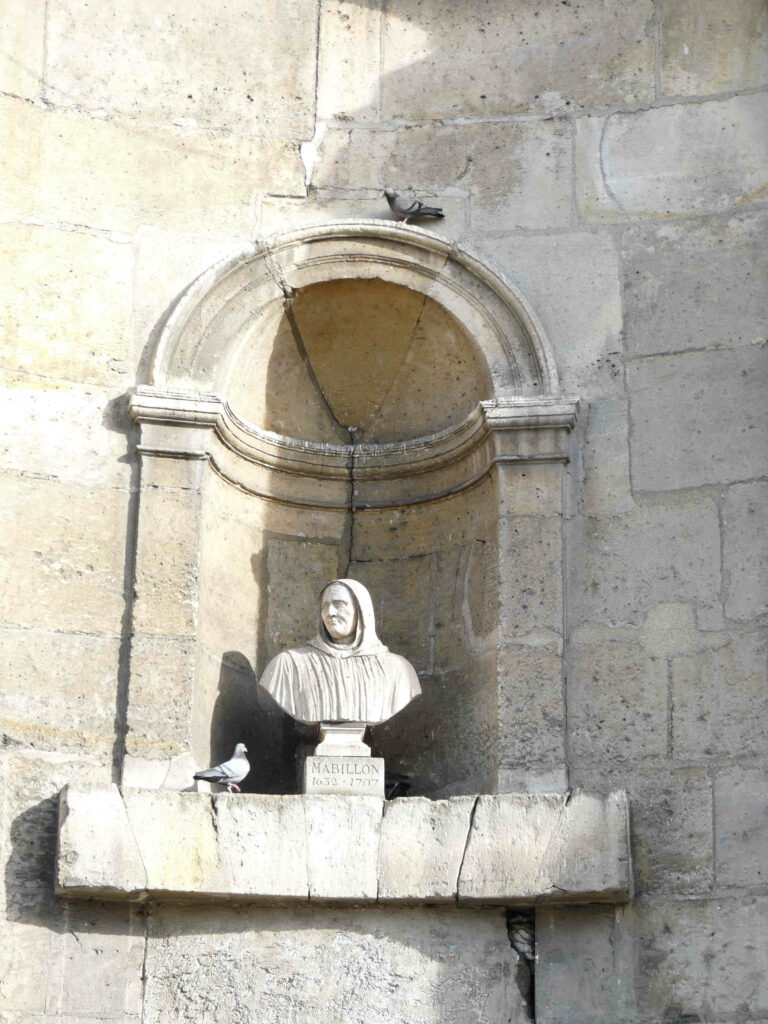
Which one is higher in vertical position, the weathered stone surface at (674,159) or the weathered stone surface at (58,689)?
the weathered stone surface at (674,159)

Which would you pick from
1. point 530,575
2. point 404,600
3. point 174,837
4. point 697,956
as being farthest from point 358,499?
point 697,956

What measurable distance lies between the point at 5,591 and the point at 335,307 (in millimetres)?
2115

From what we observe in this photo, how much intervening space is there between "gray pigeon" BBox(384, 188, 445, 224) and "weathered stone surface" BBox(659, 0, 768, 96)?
1.26m

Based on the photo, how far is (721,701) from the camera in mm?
8469

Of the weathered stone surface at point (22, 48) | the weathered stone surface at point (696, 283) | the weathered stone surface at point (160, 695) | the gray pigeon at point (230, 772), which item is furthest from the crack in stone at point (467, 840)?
the weathered stone surface at point (22, 48)

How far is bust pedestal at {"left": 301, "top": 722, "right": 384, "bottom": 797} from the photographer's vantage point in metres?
8.41

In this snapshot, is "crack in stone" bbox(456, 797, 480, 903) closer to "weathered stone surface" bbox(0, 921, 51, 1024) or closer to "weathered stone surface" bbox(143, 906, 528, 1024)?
"weathered stone surface" bbox(143, 906, 528, 1024)

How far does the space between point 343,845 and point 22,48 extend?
13.2 feet

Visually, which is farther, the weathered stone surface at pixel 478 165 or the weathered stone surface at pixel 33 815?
the weathered stone surface at pixel 478 165

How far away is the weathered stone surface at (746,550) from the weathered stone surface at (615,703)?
1.39 feet

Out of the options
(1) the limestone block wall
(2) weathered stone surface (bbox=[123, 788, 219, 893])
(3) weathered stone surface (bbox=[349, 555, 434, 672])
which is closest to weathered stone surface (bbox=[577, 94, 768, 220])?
(1) the limestone block wall

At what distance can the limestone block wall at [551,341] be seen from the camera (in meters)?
8.09

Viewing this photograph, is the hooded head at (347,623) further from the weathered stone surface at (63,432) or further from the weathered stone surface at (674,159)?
the weathered stone surface at (674,159)

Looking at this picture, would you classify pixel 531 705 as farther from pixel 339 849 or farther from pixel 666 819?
pixel 339 849
